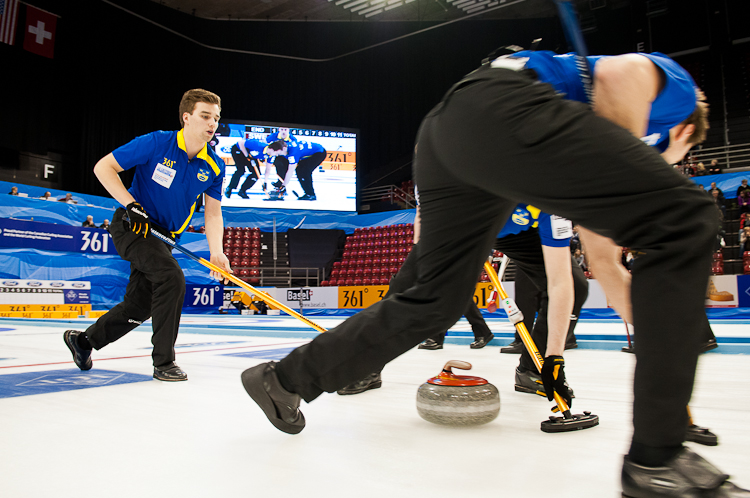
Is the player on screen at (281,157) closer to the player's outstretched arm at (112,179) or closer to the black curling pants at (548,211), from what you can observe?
the player's outstretched arm at (112,179)

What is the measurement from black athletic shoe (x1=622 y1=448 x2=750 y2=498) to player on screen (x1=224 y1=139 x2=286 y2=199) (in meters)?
13.7

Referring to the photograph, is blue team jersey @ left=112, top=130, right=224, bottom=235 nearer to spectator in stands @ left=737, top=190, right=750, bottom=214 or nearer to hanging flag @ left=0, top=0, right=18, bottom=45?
spectator in stands @ left=737, top=190, right=750, bottom=214

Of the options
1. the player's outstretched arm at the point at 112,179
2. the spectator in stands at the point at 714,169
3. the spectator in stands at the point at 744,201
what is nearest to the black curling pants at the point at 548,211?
the player's outstretched arm at the point at 112,179

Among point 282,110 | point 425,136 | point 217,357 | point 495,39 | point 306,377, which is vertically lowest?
point 217,357

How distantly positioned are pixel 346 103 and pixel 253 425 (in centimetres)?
1540

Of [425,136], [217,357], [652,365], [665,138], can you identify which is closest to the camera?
[652,365]

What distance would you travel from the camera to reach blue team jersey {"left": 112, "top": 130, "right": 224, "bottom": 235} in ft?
6.75

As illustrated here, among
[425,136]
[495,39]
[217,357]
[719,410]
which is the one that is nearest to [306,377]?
[425,136]

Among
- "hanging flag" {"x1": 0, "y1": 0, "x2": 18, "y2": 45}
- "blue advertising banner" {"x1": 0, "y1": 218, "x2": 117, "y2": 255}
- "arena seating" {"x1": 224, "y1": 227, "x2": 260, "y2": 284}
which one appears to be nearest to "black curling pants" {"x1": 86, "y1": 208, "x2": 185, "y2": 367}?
"blue advertising banner" {"x1": 0, "y1": 218, "x2": 117, "y2": 255}

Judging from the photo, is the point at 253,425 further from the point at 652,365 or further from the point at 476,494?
the point at 652,365

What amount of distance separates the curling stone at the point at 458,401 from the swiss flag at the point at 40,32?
588 inches

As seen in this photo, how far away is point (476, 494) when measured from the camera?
0.75m

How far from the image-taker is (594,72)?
801mm

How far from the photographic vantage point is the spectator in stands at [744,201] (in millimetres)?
8473
